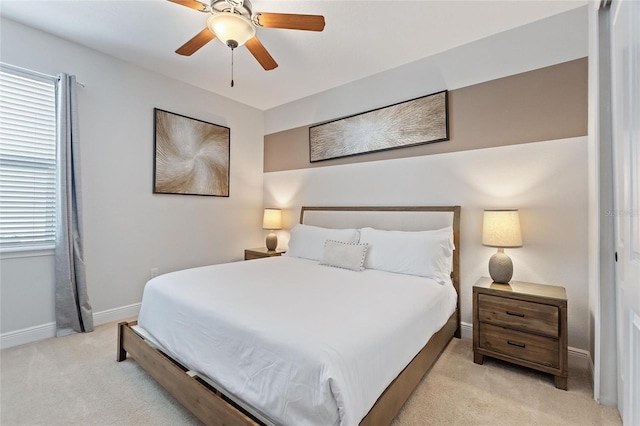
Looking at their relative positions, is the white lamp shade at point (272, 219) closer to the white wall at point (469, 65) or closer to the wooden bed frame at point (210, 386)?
→ the white wall at point (469, 65)

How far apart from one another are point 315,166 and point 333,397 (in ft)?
10.5

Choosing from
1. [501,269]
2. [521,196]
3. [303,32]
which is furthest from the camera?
[303,32]

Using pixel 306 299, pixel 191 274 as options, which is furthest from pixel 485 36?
pixel 191 274

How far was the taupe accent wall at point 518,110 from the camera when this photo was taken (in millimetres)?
2262

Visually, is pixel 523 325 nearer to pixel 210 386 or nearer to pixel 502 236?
pixel 502 236

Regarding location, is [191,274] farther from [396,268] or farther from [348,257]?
[396,268]

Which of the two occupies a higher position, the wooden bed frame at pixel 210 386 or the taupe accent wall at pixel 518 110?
the taupe accent wall at pixel 518 110

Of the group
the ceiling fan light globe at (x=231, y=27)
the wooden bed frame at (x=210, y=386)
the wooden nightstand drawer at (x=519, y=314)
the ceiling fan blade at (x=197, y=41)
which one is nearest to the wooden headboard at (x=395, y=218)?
the wooden nightstand drawer at (x=519, y=314)

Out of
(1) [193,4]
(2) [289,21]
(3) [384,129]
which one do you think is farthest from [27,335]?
(3) [384,129]

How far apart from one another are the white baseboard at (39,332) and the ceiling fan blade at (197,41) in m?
2.72

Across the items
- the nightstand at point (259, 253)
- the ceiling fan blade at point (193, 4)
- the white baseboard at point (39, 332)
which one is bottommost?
the white baseboard at point (39, 332)

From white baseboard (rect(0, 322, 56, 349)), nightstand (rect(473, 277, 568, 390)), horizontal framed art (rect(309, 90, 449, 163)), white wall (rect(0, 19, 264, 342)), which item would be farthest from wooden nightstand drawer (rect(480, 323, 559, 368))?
white baseboard (rect(0, 322, 56, 349))

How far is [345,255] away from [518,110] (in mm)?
1987

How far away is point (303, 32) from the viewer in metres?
2.57
